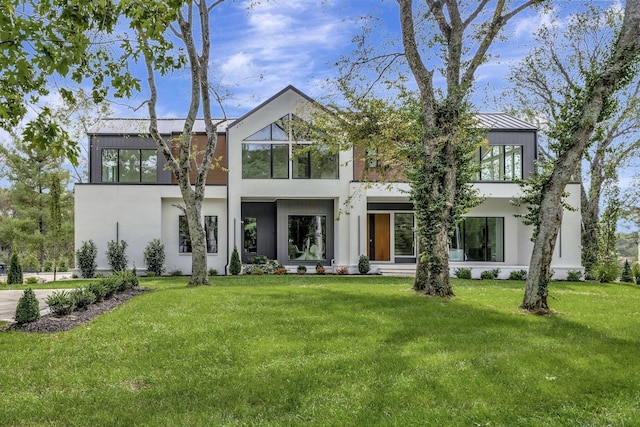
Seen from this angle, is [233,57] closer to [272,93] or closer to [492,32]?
[272,93]

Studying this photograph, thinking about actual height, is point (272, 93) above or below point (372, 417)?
above

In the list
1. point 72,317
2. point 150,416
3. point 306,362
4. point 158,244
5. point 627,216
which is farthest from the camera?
point 627,216

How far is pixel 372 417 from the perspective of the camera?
398 centimetres

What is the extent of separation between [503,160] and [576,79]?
5.86 metres

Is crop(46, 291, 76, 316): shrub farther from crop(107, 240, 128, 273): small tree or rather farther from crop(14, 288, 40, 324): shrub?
crop(107, 240, 128, 273): small tree

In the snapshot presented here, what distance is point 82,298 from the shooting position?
29.9 ft

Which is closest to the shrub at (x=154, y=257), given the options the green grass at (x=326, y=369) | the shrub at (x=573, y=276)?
the green grass at (x=326, y=369)

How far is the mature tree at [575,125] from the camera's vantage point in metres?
8.37

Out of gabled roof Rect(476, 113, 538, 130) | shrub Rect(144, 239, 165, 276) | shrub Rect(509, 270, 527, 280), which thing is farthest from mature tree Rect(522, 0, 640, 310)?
Result: shrub Rect(144, 239, 165, 276)

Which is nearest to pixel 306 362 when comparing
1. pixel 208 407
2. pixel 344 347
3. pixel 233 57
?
pixel 344 347

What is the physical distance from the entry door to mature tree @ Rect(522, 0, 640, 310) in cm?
1300

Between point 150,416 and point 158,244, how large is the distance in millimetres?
16400

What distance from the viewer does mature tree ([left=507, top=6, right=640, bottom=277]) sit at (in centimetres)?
2258

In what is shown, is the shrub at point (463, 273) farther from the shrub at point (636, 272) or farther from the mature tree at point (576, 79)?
the shrub at point (636, 272)
